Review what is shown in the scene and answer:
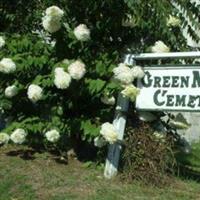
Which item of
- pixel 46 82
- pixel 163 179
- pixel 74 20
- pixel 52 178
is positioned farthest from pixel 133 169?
pixel 74 20

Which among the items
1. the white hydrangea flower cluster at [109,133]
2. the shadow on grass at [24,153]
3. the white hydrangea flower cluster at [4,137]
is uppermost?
the white hydrangea flower cluster at [109,133]

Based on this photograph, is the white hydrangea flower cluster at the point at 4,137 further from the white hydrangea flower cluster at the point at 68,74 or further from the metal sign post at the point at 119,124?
the metal sign post at the point at 119,124

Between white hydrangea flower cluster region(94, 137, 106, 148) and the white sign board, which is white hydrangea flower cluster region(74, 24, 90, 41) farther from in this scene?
white hydrangea flower cluster region(94, 137, 106, 148)

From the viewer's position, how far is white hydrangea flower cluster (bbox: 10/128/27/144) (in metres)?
8.14

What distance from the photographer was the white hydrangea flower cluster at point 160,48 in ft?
26.6

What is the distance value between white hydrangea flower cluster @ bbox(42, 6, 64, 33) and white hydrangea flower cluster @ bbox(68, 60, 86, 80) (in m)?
0.49

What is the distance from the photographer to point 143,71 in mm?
7973

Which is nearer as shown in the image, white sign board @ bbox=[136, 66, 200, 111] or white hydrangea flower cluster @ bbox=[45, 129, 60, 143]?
white sign board @ bbox=[136, 66, 200, 111]

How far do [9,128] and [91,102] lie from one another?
3.30ft

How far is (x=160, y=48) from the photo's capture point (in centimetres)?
812

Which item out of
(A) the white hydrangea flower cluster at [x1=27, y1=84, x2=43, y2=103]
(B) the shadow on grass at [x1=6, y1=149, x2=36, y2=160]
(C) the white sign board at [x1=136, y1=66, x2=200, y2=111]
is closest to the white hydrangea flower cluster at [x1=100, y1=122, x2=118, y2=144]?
(C) the white sign board at [x1=136, y1=66, x2=200, y2=111]

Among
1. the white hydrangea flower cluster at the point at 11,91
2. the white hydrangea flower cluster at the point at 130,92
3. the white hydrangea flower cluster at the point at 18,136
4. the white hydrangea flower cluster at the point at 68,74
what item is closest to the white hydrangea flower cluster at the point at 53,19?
the white hydrangea flower cluster at the point at 68,74

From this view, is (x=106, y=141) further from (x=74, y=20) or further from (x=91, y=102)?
(x=74, y=20)

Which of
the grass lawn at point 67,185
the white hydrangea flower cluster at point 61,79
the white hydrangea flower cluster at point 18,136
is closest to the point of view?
the grass lawn at point 67,185
